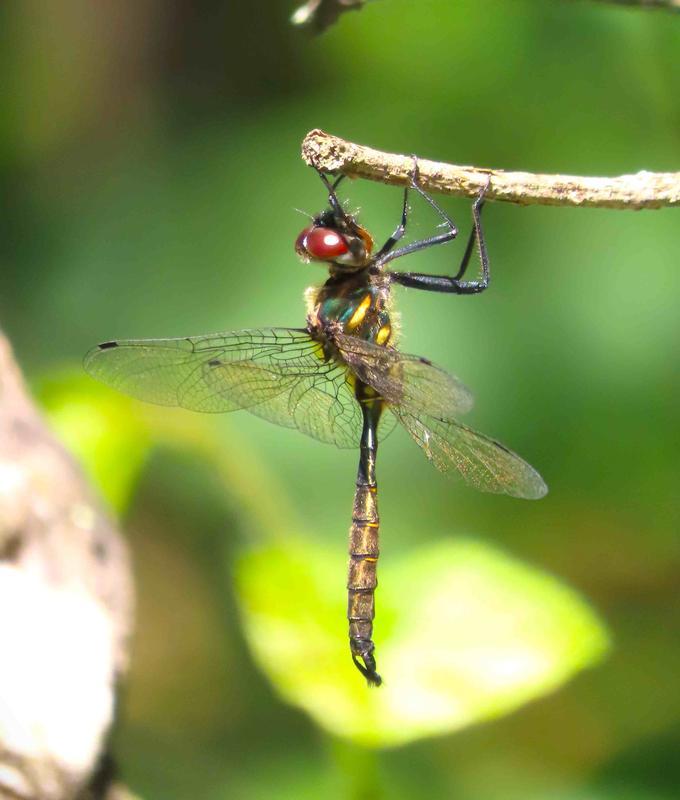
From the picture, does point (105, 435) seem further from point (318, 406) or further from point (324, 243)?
point (324, 243)

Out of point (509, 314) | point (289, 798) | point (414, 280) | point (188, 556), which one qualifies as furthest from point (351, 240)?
point (188, 556)

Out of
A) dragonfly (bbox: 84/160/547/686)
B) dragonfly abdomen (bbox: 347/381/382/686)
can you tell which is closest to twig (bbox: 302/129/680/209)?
dragonfly (bbox: 84/160/547/686)

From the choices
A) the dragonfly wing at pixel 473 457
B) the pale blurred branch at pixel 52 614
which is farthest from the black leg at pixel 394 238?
the pale blurred branch at pixel 52 614

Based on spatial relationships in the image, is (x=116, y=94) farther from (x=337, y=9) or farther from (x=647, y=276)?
(x=337, y=9)

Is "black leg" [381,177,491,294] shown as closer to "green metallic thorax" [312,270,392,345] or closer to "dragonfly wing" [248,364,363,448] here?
"green metallic thorax" [312,270,392,345]

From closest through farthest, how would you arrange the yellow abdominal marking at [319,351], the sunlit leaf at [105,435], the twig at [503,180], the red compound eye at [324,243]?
the twig at [503,180] < the red compound eye at [324,243] < the yellow abdominal marking at [319,351] < the sunlit leaf at [105,435]

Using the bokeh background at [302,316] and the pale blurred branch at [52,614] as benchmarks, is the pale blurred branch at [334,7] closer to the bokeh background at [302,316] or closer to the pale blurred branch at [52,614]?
the pale blurred branch at [52,614]

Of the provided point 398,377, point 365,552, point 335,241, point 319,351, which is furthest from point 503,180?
point 365,552
